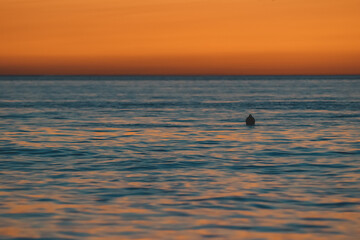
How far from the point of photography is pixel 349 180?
18.3 metres

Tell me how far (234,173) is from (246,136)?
554 inches

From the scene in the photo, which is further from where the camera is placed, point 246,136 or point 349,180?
point 246,136

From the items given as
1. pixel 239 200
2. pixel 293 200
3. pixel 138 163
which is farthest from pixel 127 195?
pixel 138 163

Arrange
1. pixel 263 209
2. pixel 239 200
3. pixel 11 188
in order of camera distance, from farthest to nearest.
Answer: pixel 11 188, pixel 239 200, pixel 263 209

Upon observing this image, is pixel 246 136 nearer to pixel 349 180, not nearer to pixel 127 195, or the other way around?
pixel 349 180

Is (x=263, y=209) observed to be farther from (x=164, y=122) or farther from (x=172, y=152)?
(x=164, y=122)

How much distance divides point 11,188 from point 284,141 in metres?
17.4

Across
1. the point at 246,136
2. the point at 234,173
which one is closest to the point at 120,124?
the point at 246,136

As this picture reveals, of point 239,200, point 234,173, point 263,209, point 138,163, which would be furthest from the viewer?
point 138,163

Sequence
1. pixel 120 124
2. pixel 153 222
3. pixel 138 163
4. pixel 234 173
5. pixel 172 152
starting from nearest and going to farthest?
pixel 153 222
pixel 234 173
pixel 138 163
pixel 172 152
pixel 120 124

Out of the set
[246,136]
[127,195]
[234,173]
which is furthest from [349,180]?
[246,136]

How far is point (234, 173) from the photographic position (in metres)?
19.8

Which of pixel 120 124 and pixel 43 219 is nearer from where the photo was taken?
pixel 43 219

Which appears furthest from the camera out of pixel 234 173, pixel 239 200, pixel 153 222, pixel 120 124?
pixel 120 124
